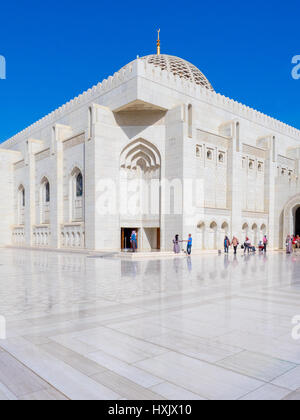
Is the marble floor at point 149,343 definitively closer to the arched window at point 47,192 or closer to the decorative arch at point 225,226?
the decorative arch at point 225,226

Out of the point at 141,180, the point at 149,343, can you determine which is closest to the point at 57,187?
the point at 141,180

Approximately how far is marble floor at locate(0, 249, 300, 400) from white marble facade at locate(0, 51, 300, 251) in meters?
11.6

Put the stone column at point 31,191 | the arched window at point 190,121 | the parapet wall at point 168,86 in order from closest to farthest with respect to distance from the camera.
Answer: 1. the parapet wall at point 168,86
2. the arched window at point 190,121
3. the stone column at point 31,191

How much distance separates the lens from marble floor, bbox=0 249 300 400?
2.51 m

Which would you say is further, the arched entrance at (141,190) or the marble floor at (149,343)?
the arched entrance at (141,190)

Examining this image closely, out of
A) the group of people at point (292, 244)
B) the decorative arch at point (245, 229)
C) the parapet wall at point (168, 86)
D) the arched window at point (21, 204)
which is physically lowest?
the group of people at point (292, 244)

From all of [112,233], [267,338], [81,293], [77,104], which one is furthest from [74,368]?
[77,104]

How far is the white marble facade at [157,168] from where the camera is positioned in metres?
17.8

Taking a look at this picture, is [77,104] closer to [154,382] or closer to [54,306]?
[54,306]

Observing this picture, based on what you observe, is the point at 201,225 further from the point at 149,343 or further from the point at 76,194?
the point at 149,343

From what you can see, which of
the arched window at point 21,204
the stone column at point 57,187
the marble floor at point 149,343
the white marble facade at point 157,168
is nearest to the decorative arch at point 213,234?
the white marble facade at point 157,168

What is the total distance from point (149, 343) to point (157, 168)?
16.1 meters

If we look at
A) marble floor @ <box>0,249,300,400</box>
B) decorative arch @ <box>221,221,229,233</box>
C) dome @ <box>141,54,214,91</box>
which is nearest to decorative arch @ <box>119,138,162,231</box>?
decorative arch @ <box>221,221,229,233</box>

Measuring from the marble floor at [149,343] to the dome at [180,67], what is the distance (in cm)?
2060
